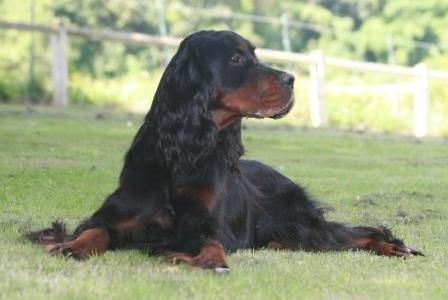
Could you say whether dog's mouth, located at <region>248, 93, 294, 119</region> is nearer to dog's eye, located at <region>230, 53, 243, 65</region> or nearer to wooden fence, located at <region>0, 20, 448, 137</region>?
dog's eye, located at <region>230, 53, 243, 65</region>

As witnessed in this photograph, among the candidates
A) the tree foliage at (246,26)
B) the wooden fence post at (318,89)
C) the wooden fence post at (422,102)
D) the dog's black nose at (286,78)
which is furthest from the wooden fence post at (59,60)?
the dog's black nose at (286,78)

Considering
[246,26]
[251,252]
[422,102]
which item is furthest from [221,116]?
[246,26]

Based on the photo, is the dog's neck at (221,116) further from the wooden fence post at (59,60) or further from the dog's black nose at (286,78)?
the wooden fence post at (59,60)

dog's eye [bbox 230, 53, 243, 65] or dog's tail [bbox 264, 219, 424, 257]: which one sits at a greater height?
dog's eye [bbox 230, 53, 243, 65]

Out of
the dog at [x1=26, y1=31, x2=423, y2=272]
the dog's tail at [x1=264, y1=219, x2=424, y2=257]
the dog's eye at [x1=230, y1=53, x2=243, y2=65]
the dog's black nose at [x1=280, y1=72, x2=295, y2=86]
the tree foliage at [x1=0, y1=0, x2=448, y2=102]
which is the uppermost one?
the tree foliage at [x1=0, y1=0, x2=448, y2=102]

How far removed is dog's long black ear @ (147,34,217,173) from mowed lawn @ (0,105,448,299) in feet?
1.51

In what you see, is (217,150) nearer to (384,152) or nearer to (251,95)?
(251,95)

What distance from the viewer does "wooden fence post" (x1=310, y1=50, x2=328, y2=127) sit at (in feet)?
54.0

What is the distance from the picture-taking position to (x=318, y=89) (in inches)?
647

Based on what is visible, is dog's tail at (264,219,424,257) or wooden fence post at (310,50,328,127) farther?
wooden fence post at (310,50,328,127)

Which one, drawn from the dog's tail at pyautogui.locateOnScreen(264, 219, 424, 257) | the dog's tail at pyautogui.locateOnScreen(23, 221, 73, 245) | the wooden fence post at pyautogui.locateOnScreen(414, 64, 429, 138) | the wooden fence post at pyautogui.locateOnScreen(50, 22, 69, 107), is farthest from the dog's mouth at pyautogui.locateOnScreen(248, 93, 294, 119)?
the wooden fence post at pyautogui.locateOnScreen(414, 64, 429, 138)

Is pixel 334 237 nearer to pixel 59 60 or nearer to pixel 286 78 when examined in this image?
pixel 286 78

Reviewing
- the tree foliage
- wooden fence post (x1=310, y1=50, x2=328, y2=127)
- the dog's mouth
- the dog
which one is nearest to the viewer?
the dog

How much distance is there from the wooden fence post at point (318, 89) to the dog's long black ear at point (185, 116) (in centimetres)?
1242
